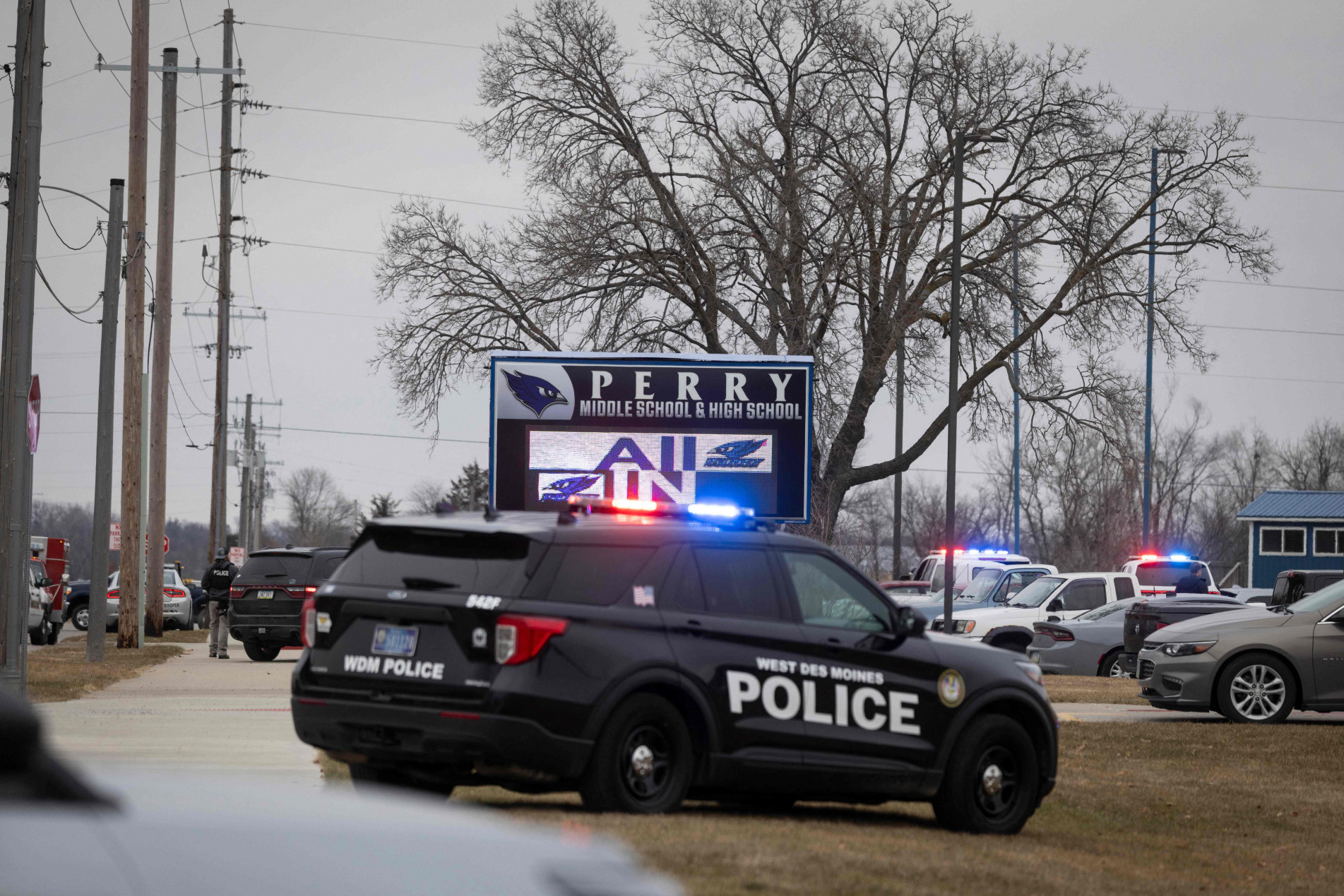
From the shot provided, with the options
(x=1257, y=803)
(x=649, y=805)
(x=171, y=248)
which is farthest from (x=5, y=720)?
(x=171, y=248)

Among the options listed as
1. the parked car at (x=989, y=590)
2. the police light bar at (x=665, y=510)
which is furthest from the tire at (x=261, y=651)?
the police light bar at (x=665, y=510)

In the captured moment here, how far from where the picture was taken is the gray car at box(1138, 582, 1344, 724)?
16.9 meters

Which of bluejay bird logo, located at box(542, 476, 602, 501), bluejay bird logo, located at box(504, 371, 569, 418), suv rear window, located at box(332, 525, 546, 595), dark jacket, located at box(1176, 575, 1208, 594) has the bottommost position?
dark jacket, located at box(1176, 575, 1208, 594)

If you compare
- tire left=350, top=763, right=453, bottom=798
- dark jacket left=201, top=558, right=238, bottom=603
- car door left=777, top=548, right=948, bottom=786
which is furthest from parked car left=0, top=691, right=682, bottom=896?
dark jacket left=201, top=558, right=238, bottom=603

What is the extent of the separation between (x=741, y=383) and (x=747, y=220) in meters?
18.1

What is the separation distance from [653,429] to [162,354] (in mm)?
19136

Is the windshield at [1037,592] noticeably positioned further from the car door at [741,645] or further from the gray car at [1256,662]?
the car door at [741,645]

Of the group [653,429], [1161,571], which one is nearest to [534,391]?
[653,429]

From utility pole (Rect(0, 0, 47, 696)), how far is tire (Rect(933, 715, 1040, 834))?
11.2 m

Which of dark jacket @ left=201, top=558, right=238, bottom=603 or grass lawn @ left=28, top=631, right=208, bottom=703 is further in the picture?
dark jacket @ left=201, top=558, right=238, bottom=603

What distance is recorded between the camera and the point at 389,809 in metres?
2.62

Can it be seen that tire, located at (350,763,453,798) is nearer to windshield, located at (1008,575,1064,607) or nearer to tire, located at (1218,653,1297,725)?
tire, located at (1218,653,1297,725)

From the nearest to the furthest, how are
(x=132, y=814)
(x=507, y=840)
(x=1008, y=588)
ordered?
(x=132, y=814) → (x=507, y=840) → (x=1008, y=588)

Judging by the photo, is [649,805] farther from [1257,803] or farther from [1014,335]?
[1014,335]
